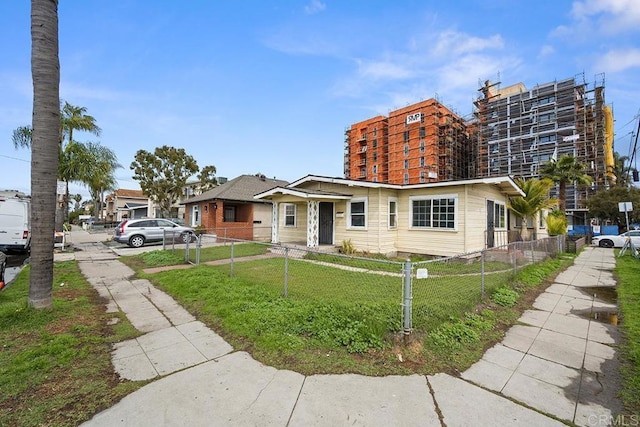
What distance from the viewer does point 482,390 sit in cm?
303

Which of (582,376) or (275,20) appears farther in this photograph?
(275,20)

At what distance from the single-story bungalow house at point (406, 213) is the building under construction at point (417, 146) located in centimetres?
3878

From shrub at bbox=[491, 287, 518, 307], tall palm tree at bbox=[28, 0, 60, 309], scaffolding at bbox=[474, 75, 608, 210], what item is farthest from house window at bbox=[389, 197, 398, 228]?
scaffolding at bbox=[474, 75, 608, 210]

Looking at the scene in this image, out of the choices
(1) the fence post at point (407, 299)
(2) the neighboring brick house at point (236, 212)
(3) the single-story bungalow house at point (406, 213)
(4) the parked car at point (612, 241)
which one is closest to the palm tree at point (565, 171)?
(4) the parked car at point (612, 241)

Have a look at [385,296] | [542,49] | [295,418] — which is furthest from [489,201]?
[295,418]

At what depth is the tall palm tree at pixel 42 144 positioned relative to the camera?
15.6 feet

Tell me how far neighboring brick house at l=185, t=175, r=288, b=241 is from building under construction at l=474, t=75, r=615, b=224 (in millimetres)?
42219

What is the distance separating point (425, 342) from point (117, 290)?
681cm

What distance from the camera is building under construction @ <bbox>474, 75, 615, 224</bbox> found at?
42125 mm

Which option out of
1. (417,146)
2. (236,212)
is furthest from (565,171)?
(417,146)

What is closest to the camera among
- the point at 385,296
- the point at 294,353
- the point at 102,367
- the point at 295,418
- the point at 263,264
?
the point at 295,418

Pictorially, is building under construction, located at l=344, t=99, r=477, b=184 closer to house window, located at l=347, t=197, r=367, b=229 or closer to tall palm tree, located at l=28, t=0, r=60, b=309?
house window, located at l=347, t=197, r=367, b=229

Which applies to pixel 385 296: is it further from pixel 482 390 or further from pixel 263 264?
pixel 263 264

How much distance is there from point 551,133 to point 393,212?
1792 inches
